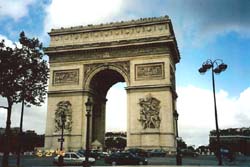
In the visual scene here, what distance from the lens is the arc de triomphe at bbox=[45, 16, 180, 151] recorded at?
3703cm

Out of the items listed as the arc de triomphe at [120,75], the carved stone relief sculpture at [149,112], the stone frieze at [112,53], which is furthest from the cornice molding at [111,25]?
the carved stone relief sculpture at [149,112]

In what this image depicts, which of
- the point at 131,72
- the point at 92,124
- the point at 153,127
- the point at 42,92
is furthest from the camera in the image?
the point at 92,124

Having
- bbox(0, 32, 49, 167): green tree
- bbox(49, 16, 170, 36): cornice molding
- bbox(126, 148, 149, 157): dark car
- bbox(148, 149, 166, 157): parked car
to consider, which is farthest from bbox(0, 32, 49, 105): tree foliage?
bbox(49, 16, 170, 36): cornice molding

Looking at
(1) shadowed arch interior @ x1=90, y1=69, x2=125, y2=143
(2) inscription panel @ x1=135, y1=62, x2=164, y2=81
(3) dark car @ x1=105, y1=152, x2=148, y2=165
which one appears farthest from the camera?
(1) shadowed arch interior @ x1=90, y1=69, x2=125, y2=143

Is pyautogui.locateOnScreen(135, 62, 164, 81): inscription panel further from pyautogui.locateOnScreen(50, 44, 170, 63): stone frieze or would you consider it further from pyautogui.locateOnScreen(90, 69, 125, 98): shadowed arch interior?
pyautogui.locateOnScreen(90, 69, 125, 98): shadowed arch interior

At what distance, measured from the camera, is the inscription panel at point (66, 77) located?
4091 cm

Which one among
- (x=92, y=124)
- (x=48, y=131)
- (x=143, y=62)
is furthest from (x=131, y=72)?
(x=48, y=131)

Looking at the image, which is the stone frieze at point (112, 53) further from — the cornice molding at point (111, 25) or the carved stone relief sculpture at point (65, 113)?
the carved stone relief sculpture at point (65, 113)

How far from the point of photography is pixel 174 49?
40.4 metres

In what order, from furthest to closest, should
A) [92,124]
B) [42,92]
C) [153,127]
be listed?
[92,124], [153,127], [42,92]

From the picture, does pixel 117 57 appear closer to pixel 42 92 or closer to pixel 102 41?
pixel 102 41

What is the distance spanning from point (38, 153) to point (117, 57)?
1311 centimetres

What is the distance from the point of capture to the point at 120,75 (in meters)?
41.7

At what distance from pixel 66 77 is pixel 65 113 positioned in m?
4.09
